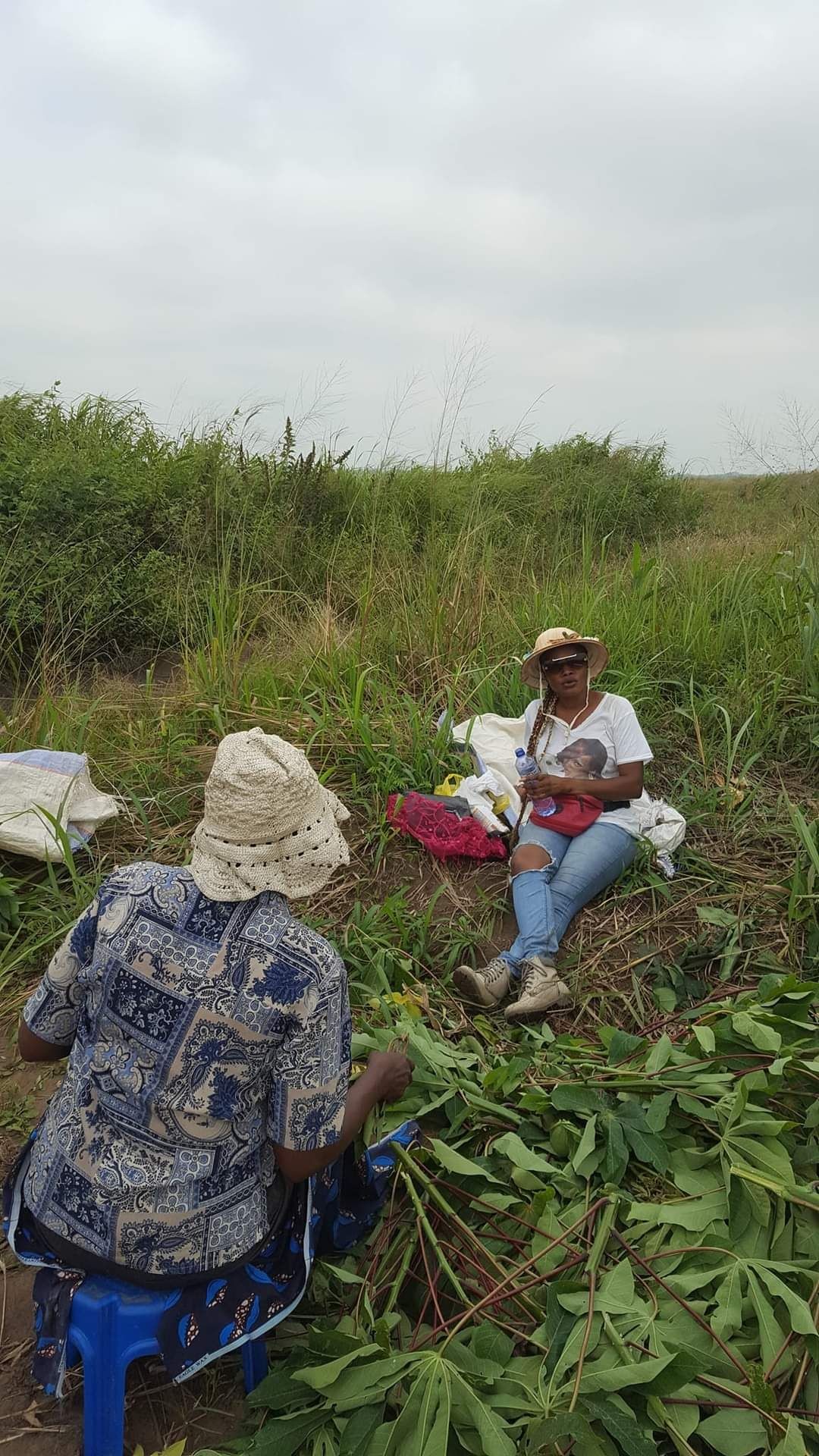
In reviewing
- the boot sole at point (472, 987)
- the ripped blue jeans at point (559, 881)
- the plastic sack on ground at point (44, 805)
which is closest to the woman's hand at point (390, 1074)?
the boot sole at point (472, 987)

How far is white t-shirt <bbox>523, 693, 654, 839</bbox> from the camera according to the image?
9.55ft

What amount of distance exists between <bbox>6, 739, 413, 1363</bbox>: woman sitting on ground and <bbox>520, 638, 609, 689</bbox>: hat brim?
184 centimetres

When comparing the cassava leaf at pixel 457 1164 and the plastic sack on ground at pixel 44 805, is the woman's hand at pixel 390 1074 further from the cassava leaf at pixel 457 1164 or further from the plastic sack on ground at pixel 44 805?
the plastic sack on ground at pixel 44 805

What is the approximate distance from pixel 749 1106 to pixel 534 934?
3.34 feet

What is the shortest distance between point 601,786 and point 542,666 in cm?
50

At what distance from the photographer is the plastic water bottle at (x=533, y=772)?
9.75 feet

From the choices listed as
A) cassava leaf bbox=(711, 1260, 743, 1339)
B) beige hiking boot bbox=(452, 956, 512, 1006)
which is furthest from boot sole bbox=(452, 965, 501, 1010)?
cassava leaf bbox=(711, 1260, 743, 1339)

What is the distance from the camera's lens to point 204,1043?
4.06 feet

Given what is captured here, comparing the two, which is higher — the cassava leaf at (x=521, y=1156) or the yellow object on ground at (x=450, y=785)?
the yellow object on ground at (x=450, y=785)

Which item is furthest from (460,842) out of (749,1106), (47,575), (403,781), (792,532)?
(792,532)

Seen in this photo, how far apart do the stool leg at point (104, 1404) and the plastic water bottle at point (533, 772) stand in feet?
6.63

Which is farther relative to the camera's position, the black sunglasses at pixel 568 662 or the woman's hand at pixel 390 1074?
the black sunglasses at pixel 568 662

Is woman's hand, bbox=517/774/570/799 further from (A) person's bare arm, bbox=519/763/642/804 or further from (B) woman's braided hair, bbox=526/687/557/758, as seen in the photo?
(B) woman's braided hair, bbox=526/687/557/758

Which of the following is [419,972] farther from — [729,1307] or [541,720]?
[729,1307]
